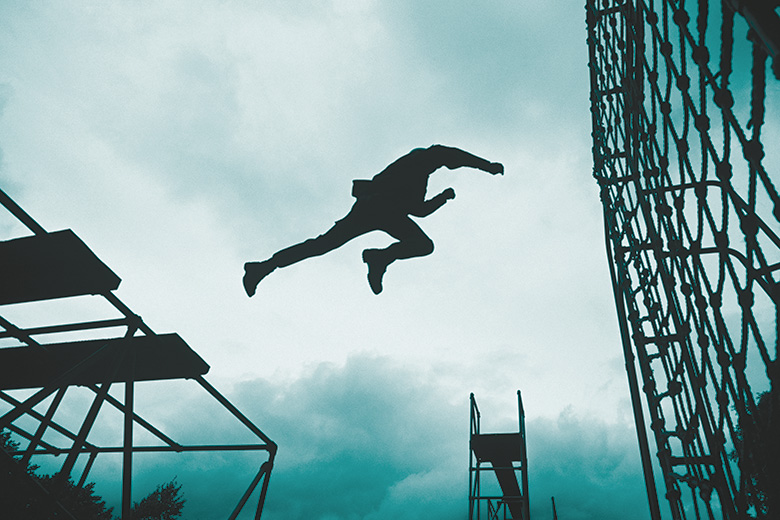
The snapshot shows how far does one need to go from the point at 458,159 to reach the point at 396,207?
→ 575 mm

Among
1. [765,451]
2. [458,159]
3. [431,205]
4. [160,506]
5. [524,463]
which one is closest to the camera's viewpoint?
[765,451]

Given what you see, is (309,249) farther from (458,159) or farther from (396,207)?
(458,159)

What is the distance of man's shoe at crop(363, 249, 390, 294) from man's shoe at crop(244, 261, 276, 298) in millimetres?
881

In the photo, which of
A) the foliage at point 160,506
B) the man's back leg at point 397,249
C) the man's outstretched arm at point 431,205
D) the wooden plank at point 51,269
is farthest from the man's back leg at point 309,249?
the foliage at point 160,506

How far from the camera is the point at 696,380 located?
7.56 ft

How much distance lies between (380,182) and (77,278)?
2.27 meters

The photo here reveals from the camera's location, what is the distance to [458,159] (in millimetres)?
3734

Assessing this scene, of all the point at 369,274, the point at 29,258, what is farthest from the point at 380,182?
the point at 29,258

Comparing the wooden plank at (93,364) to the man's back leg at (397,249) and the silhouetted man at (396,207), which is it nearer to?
the silhouetted man at (396,207)

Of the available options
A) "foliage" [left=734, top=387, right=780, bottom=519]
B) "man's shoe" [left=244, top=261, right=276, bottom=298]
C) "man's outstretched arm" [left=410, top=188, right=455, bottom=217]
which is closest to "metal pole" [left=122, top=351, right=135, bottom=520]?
"man's shoe" [left=244, top=261, right=276, bottom=298]

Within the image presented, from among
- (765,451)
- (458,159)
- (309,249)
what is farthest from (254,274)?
(765,451)

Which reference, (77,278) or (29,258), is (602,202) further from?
(29,258)

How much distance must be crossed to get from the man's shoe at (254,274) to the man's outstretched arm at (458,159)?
5.63 ft

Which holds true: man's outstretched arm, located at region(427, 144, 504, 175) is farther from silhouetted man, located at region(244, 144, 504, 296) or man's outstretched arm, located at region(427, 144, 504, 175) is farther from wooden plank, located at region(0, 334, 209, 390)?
wooden plank, located at region(0, 334, 209, 390)
